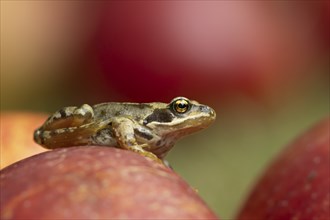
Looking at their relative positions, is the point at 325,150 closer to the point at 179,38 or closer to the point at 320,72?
the point at 179,38

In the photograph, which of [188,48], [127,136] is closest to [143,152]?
[127,136]

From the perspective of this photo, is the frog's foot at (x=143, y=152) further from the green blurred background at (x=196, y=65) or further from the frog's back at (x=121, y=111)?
the green blurred background at (x=196, y=65)

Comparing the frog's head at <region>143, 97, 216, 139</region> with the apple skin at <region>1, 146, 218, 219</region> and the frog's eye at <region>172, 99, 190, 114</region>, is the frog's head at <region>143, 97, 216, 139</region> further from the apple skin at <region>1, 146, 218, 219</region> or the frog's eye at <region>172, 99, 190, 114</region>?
the apple skin at <region>1, 146, 218, 219</region>

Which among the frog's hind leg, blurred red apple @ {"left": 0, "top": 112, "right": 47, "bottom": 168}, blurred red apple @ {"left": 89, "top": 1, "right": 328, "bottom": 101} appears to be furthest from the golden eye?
blurred red apple @ {"left": 89, "top": 1, "right": 328, "bottom": 101}

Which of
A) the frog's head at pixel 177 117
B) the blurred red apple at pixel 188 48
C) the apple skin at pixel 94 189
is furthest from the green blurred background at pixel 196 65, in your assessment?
the apple skin at pixel 94 189

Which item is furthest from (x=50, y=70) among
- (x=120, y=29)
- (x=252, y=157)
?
(x=252, y=157)

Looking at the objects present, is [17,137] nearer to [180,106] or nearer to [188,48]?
[180,106]

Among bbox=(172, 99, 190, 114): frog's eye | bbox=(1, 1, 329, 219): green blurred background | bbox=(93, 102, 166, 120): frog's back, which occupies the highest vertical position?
bbox=(172, 99, 190, 114): frog's eye
